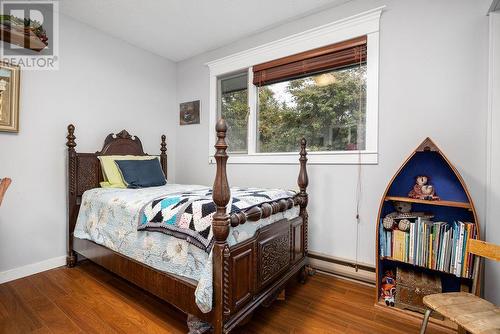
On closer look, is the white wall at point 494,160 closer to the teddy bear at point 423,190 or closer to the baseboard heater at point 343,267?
the teddy bear at point 423,190

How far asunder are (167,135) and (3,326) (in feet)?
8.40

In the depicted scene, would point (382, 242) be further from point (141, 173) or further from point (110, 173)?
point (110, 173)

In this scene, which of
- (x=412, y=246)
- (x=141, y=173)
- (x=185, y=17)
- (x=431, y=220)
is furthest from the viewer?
(x=141, y=173)

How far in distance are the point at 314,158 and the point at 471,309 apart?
158cm

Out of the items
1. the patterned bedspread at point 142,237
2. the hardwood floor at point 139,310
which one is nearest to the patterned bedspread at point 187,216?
the patterned bedspread at point 142,237

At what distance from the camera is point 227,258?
1358mm

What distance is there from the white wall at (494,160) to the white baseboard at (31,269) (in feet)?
12.0

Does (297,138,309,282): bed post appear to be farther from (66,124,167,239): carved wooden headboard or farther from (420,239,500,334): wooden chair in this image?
(66,124,167,239): carved wooden headboard

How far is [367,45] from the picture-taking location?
87.0 inches

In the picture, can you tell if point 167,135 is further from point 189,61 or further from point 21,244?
point 21,244

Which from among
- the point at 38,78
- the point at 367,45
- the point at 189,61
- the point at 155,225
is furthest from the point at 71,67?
the point at 367,45

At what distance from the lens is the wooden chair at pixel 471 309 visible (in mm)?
1078

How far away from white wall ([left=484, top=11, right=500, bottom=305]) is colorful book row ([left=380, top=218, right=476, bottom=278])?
223 mm

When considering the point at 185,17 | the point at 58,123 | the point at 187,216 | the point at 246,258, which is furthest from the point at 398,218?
the point at 58,123
